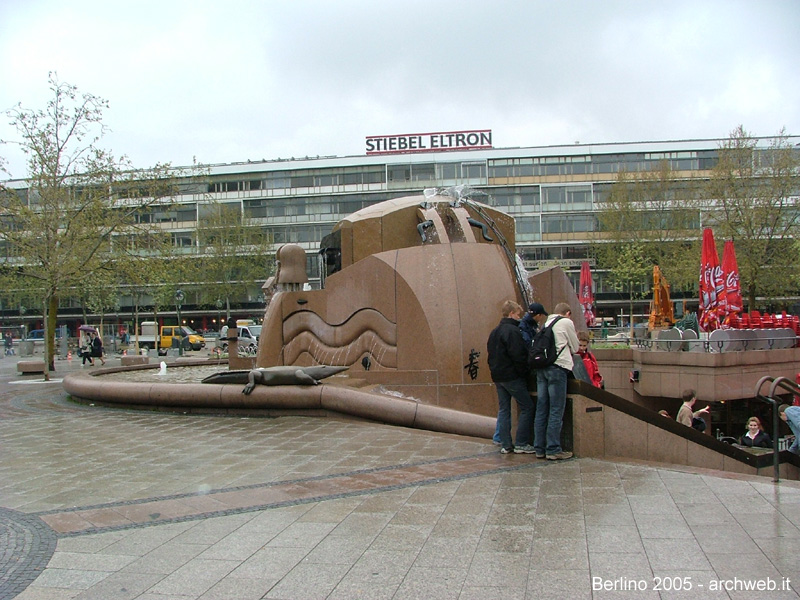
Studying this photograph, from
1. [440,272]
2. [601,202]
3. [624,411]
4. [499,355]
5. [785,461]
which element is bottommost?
[785,461]

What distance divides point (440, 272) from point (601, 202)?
4404cm

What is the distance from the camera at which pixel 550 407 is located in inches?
275

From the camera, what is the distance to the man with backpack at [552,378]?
6836 millimetres

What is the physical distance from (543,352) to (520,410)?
2.88 ft

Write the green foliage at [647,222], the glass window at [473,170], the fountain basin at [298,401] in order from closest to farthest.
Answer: the fountain basin at [298,401], the green foliage at [647,222], the glass window at [473,170]

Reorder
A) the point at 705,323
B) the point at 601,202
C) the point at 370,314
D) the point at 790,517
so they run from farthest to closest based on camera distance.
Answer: the point at 601,202 < the point at 705,323 < the point at 370,314 < the point at 790,517

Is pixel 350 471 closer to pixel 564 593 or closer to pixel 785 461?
pixel 564 593

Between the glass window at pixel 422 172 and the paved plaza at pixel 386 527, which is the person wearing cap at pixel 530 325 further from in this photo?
the glass window at pixel 422 172

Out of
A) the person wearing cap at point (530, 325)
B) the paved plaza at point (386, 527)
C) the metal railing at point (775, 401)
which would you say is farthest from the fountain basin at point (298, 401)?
the metal railing at point (775, 401)

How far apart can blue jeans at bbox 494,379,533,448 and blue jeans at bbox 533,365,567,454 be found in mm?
172

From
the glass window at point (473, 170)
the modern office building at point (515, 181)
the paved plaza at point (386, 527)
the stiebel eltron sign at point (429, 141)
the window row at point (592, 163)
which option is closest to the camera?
the paved plaza at point (386, 527)

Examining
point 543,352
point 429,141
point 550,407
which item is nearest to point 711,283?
point 550,407

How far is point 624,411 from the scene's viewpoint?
7281 mm

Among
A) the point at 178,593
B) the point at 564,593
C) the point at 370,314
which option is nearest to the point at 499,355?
the point at 564,593
